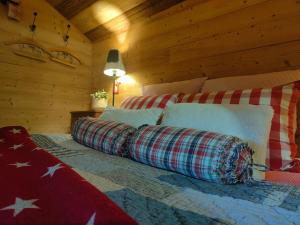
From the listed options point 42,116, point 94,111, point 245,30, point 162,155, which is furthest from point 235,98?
point 42,116

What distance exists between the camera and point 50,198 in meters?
0.55

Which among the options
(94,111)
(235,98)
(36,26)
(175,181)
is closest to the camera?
(175,181)

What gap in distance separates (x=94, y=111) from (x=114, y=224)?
7.90 feet

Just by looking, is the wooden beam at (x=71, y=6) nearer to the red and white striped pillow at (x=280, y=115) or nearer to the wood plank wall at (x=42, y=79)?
the wood plank wall at (x=42, y=79)

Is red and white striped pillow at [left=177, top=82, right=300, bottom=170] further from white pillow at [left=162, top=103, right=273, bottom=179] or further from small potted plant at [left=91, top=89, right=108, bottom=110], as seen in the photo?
small potted plant at [left=91, top=89, right=108, bottom=110]

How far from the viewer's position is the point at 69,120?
3426 millimetres

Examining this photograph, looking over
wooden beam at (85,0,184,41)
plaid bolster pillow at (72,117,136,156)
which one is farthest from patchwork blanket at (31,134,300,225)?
wooden beam at (85,0,184,41)

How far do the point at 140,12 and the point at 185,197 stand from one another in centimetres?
244

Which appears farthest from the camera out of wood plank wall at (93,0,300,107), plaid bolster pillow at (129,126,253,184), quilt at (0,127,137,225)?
wood plank wall at (93,0,300,107)

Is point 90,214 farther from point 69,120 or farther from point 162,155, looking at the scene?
point 69,120

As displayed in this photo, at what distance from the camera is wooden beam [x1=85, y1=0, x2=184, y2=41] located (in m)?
2.52

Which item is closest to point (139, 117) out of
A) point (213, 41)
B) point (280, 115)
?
point (280, 115)

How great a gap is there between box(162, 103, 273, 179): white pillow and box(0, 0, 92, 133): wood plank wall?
2477 millimetres

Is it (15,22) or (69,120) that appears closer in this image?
(15,22)
